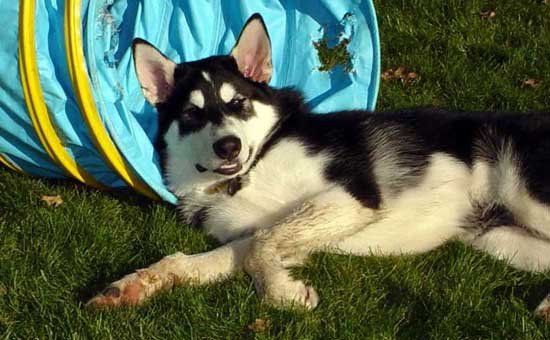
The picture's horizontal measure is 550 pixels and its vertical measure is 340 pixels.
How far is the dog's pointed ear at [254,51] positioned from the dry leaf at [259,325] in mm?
1622

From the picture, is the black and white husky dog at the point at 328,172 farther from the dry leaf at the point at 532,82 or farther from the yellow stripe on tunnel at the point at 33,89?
the dry leaf at the point at 532,82

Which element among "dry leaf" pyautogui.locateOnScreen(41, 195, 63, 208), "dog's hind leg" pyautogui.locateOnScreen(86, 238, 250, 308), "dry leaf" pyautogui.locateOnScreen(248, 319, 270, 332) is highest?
"dry leaf" pyautogui.locateOnScreen(248, 319, 270, 332)

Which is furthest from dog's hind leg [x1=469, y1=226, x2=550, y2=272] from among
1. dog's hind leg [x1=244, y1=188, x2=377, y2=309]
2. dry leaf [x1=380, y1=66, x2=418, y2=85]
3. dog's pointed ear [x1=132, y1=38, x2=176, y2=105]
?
dry leaf [x1=380, y1=66, x2=418, y2=85]

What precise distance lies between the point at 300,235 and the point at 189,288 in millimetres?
583

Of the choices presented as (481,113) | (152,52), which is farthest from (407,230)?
(152,52)

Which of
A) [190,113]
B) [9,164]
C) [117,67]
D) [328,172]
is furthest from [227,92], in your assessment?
[9,164]

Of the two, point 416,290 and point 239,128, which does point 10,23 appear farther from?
point 416,290

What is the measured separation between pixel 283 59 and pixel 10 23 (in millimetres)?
1987

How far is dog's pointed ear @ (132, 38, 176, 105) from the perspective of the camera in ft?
13.4

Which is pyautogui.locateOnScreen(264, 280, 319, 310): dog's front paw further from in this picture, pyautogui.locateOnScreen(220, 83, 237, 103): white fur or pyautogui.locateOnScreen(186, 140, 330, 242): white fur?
pyautogui.locateOnScreen(220, 83, 237, 103): white fur

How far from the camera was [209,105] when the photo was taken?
13.3 feet

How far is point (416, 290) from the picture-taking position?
3.42 m

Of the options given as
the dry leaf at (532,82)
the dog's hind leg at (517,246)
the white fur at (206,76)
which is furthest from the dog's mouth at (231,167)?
the dry leaf at (532,82)

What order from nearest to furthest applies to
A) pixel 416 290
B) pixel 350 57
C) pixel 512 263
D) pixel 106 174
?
pixel 416 290 < pixel 512 263 < pixel 106 174 < pixel 350 57
